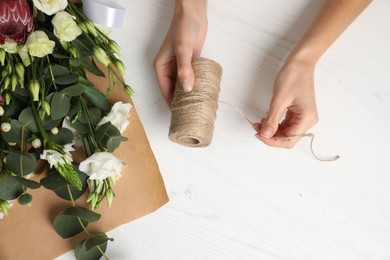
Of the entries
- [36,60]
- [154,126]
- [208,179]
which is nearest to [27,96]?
[36,60]

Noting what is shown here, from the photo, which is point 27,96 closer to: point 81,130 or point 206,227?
point 81,130

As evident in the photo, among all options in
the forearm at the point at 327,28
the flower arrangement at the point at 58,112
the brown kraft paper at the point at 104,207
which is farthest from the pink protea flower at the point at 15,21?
the forearm at the point at 327,28

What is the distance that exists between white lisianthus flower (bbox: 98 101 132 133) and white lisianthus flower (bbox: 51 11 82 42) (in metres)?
0.16

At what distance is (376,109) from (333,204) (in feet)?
0.64

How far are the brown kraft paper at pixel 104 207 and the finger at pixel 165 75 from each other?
2.5 inches

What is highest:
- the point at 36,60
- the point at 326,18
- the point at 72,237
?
the point at 326,18

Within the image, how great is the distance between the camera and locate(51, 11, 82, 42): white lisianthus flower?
633mm

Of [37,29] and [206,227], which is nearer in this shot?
[37,29]

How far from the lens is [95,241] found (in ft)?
2.59

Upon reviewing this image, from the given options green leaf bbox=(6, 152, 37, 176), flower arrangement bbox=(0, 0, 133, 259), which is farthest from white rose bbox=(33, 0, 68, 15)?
green leaf bbox=(6, 152, 37, 176)

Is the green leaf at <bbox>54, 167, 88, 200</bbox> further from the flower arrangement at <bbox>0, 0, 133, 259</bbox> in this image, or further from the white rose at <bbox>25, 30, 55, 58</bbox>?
the white rose at <bbox>25, 30, 55, 58</bbox>

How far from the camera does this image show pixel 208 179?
0.87 m

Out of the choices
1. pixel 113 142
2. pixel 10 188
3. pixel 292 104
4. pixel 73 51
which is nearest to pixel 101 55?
pixel 73 51

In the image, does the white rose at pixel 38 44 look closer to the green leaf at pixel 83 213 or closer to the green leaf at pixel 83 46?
the green leaf at pixel 83 46
